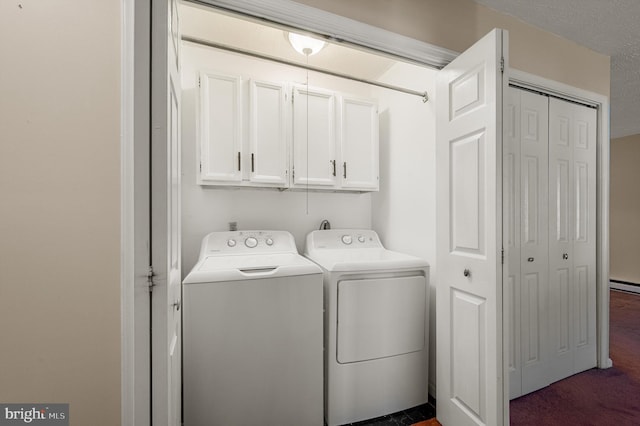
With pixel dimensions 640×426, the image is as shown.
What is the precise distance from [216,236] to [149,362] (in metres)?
1.29

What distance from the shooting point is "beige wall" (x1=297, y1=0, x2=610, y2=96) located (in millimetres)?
1392

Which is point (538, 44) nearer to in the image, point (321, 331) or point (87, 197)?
point (321, 331)

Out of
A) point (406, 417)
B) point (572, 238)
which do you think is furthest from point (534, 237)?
point (406, 417)

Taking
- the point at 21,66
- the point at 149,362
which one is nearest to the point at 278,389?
the point at 149,362

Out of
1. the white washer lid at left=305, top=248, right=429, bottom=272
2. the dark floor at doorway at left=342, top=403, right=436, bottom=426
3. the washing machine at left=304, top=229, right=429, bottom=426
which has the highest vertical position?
the white washer lid at left=305, top=248, right=429, bottom=272

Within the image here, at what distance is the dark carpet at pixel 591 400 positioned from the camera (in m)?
1.62

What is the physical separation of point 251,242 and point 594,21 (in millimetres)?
2755

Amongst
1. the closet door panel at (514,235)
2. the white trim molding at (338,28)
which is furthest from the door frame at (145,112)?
the closet door panel at (514,235)

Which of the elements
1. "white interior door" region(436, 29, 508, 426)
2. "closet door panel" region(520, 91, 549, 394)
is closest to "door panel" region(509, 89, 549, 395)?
"closet door panel" region(520, 91, 549, 394)

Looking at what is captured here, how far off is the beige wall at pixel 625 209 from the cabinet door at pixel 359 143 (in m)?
5.10

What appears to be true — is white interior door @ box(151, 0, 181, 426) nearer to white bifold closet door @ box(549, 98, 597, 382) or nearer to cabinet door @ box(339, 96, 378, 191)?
cabinet door @ box(339, 96, 378, 191)

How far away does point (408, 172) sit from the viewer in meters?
2.12

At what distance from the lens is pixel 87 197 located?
2.81 feet

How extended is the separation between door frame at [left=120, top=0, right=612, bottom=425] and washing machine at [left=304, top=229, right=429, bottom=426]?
62 cm
